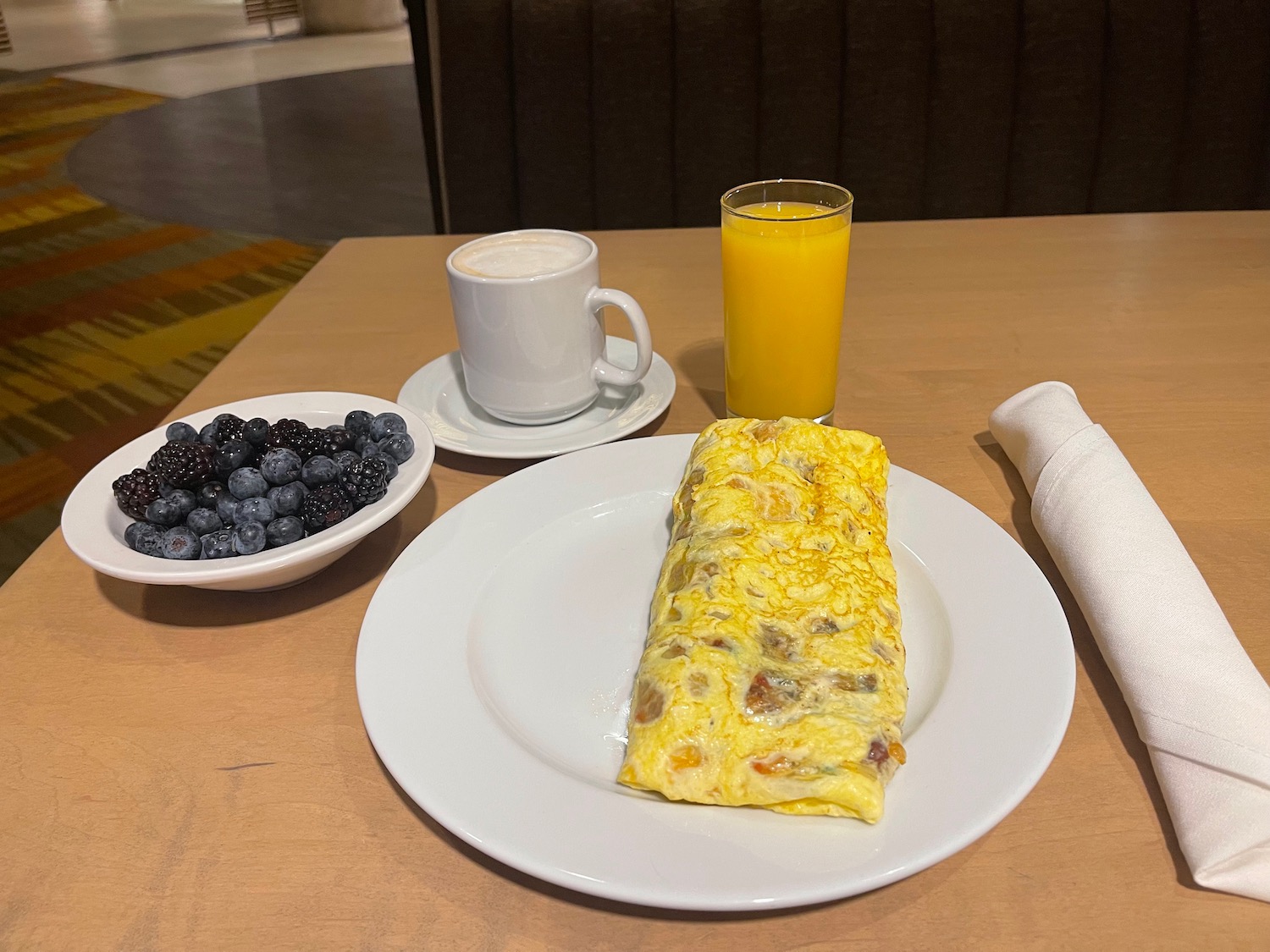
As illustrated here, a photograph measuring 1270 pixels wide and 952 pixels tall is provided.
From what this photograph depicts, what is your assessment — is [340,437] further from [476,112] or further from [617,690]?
[476,112]

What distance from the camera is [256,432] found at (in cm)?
82

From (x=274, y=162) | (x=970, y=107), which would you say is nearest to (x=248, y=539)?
(x=970, y=107)

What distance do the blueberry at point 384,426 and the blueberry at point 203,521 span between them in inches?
6.0

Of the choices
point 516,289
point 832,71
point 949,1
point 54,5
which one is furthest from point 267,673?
point 54,5

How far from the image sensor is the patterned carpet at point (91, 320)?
275 cm

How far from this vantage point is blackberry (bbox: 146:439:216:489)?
0.78m

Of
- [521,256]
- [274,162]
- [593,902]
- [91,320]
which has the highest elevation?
[521,256]

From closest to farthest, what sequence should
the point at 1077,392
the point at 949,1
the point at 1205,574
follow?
the point at 1205,574, the point at 1077,392, the point at 949,1

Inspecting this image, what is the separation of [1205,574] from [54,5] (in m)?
15.0

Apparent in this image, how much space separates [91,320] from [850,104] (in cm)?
300

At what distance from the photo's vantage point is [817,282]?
100cm

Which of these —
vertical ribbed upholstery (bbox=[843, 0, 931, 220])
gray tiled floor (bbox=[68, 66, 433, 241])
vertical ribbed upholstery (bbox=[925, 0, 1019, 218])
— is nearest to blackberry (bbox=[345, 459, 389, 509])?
vertical ribbed upholstery (bbox=[843, 0, 931, 220])

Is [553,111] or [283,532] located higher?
[553,111]

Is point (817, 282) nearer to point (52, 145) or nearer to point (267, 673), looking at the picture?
point (267, 673)
